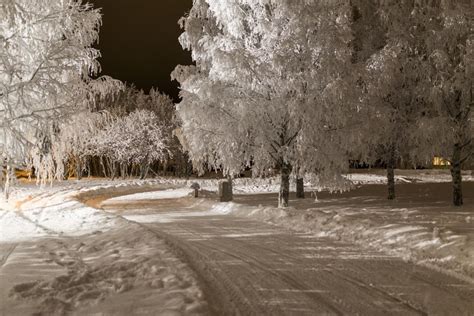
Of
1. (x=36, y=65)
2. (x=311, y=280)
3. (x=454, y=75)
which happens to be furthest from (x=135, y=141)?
(x=311, y=280)

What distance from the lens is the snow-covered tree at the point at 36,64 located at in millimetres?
10086

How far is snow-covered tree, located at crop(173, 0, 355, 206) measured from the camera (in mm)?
17000

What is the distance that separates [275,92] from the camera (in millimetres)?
17766

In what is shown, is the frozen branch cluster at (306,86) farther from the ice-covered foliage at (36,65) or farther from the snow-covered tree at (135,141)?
the snow-covered tree at (135,141)

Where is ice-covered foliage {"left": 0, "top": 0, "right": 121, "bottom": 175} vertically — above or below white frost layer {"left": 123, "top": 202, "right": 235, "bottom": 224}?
above

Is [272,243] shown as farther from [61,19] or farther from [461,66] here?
[461,66]

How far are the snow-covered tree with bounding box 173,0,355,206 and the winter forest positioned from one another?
6 centimetres

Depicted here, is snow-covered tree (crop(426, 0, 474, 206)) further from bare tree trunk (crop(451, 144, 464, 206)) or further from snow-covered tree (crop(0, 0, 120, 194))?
snow-covered tree (crop(0, 0, 120, 194))

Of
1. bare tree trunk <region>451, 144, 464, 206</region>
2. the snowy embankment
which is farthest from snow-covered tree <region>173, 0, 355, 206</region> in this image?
bare tree trunk <region>451, 144, 464, 206</region>

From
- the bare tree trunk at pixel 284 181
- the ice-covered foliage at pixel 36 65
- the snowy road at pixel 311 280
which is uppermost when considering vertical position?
the ice-covered foliage at pixel 36 65

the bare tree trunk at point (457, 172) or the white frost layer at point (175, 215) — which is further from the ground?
the bare tree trunk at point (457, 172)

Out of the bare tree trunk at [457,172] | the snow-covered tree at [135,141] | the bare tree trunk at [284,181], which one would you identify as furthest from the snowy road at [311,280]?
the snow-covered tree at [135,141]

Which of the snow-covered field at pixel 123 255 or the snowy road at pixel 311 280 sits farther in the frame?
the snow-covered field at pixel 123 255

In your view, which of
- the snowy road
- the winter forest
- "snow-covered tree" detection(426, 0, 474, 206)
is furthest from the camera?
"snow-covered tree" detection(426, 0, 474, 206)
